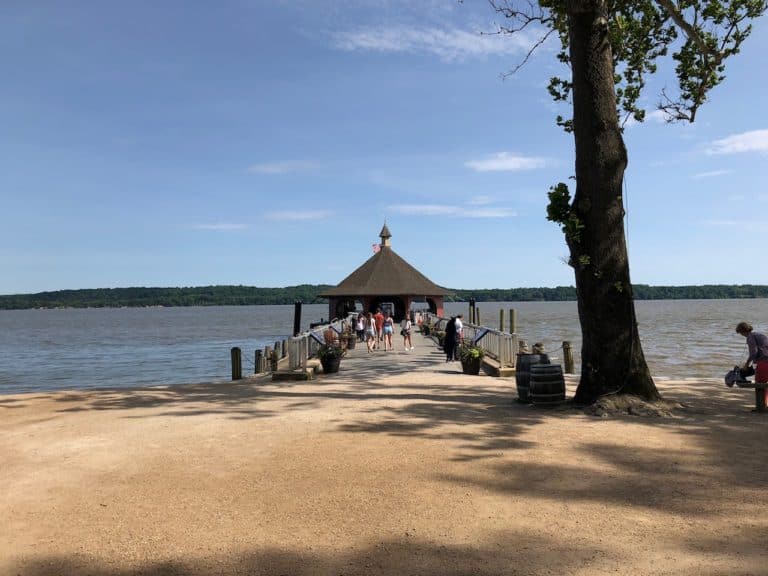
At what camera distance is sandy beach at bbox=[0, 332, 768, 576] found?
198 inches

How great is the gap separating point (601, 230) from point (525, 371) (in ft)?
9.43

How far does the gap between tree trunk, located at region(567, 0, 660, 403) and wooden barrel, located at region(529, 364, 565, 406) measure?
47cm

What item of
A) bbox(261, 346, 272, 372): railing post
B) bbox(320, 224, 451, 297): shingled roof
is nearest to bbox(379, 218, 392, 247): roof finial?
bbox(320, 224, 451, 297): shingled roof

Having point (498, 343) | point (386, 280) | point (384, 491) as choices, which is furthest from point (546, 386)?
point (386, 280)

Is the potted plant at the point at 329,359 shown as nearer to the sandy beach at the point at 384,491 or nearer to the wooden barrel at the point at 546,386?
the sandy beach at the point at 384,491

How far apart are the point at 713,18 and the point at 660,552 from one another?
12563 millimetres

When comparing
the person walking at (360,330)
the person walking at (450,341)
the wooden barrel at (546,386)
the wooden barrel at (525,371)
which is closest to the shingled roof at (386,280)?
the person walking at (360,330)

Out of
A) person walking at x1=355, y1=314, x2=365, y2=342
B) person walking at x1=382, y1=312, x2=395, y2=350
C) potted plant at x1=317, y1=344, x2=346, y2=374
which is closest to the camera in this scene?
potted plant at x1=317, y1=344, x2=346, y2=374

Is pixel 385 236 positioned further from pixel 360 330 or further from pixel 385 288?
pixel 360 330

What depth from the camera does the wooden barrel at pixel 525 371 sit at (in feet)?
38.7

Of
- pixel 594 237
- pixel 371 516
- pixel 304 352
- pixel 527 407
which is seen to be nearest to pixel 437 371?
pixel 304 352

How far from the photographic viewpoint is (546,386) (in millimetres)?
11281

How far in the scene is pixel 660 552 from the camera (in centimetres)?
504

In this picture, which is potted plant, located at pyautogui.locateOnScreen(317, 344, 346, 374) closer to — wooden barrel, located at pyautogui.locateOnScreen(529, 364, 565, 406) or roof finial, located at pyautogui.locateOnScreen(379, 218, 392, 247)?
wooden barrel, located at pyautogui.locateOnScreen(529, 364, 565, 406)
